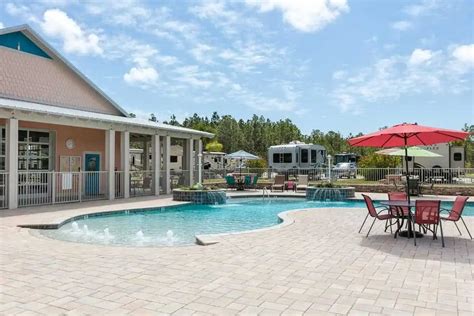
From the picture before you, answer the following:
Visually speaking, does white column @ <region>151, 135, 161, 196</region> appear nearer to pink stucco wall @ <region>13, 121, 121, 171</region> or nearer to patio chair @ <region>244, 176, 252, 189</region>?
pink stucco wall @ <region>13, 121, 121, 171</region>

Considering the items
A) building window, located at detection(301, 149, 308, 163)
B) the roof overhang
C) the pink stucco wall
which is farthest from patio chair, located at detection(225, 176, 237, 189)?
building window, located at detection(301, 149, 308, 163)

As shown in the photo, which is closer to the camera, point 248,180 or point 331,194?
point 331,194

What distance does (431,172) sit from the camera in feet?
70.2

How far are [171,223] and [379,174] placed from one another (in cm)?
1637

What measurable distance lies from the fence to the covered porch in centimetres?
653

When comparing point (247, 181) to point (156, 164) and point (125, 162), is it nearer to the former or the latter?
point (156, 164)

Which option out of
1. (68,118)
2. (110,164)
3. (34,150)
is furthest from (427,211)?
(34,150)

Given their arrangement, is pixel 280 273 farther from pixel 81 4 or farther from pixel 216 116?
pixel 216 116

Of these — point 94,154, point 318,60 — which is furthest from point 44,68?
point 318,60

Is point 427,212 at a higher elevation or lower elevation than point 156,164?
lower

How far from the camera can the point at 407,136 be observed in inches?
339

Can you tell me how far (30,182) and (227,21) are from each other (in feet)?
29.2

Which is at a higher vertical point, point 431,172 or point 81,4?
point 81,4

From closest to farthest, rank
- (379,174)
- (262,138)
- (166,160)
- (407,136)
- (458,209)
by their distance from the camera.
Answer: (458,209)
(407,136)
(166,160)
(379,174)
(262,138)
